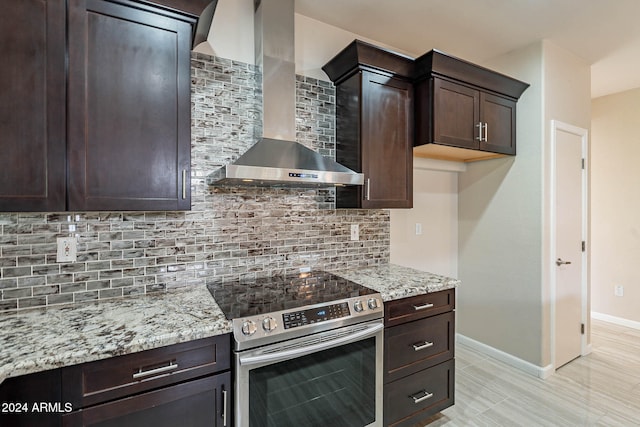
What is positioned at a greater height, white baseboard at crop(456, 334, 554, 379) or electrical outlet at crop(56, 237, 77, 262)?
electrical outlet at crop(56, 237, 77, 262)

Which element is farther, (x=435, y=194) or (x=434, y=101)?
(x=435, y=194)

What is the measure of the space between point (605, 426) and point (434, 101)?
2469 millimetres

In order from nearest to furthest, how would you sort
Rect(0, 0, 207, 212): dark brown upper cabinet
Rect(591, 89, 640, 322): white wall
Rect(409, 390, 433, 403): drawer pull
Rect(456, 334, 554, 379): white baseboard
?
Result: Rect(0, 0, 207, 212): dark brown upper cabinet → Rect(409, 390, 433, 403): drawer pull → Rect(456, 334, 554, 379): white baseboard → Rect(591, 89, 640, 322): white wall

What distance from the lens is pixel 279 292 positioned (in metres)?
1.78

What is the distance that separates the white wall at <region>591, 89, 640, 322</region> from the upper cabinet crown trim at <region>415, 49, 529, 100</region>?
2.11 meters

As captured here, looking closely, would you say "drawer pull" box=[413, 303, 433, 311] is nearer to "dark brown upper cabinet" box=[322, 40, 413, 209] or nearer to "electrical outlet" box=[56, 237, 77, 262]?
"dark brown upper cabinet" box=[322, 40, 413, 209]

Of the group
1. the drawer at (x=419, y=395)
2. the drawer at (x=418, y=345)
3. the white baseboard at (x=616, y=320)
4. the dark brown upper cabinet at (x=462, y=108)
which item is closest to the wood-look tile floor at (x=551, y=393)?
the drawer at (x=419, y=395)

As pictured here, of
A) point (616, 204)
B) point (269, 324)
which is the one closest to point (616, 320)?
point (616, 204)

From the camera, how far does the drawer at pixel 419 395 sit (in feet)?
6.08

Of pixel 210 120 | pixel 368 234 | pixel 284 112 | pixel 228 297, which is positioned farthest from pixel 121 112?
pixel 368 234

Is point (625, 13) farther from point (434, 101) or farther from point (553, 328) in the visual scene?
point (553, 328)

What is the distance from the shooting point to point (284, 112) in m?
2.03

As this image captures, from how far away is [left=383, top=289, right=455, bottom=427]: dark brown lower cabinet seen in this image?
1.84 m

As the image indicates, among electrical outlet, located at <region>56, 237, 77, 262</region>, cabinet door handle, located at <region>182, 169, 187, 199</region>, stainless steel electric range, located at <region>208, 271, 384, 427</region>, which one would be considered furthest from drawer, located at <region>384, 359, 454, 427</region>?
electrical outlet, located at <region>56, 237, 77, 262</region>
